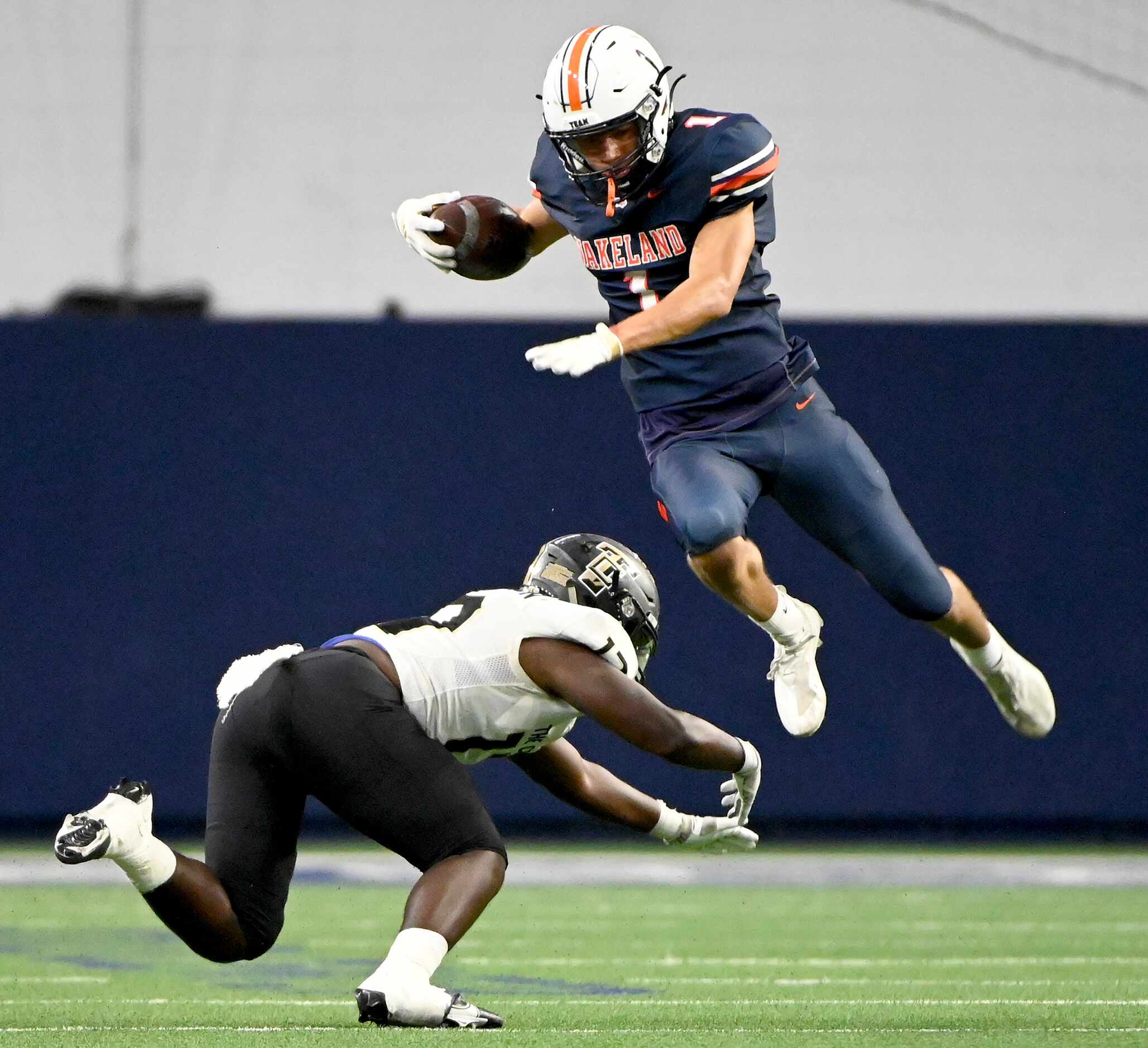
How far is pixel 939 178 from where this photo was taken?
741 centimetres

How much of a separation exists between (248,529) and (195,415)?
1.58ft

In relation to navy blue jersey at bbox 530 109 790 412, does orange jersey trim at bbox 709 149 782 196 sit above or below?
above

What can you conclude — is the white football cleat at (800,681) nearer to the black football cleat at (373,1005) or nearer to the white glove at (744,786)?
the white glove at (744,786)

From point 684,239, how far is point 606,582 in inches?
31.5

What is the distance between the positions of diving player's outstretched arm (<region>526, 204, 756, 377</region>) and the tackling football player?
42 cm

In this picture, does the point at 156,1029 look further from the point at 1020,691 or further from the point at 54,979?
the point at 1020,691

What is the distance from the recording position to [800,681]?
152 inches

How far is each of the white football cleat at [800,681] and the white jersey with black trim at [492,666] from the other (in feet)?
2.37

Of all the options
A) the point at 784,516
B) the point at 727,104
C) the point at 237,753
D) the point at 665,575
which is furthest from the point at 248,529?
the point at 237,753

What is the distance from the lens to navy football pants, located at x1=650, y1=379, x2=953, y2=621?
12.3ft

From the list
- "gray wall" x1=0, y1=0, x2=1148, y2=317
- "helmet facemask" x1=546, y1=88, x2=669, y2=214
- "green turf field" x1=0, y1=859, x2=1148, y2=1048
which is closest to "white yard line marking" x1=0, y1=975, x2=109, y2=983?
"green turf field" x1=0, y1=859, x2=1148, y2=1048

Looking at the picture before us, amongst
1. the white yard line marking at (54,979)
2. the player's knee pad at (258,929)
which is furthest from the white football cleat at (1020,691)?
the white yard line marking at (54,979)

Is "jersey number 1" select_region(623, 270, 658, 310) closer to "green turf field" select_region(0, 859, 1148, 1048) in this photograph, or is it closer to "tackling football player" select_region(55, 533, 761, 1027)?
"tackling football player" select_region(55, 533, 761, 1027)

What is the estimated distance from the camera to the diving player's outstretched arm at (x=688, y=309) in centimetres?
310
